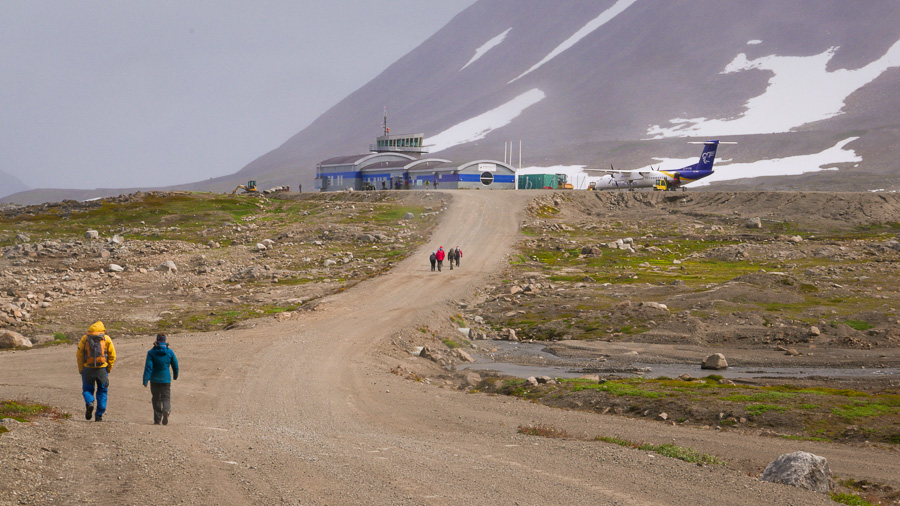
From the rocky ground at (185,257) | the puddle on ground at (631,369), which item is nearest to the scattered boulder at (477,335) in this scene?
the puddle on ground at (631,369)

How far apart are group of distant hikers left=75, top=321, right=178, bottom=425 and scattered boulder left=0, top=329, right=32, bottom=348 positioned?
15.1 meters

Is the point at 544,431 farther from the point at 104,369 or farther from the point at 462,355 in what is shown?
the point at 462,355

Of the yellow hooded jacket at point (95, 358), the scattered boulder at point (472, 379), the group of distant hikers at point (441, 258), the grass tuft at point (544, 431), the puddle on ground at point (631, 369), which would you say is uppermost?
the yellow hooded jacket at point (95, 358)

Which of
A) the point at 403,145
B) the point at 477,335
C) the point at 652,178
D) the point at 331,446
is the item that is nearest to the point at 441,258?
the point at 477,335

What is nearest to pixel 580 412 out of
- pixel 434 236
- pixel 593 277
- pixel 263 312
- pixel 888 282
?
pixel 263 312

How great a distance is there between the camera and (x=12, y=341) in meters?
31.6

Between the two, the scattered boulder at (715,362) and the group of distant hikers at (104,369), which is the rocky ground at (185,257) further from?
the scattered boulder at (715,362)

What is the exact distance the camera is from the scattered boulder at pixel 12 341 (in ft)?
104

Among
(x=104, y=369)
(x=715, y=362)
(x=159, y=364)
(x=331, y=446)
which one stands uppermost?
(x=159, y=364)

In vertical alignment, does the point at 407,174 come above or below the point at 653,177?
above

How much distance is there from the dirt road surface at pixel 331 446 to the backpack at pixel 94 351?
1505 mm

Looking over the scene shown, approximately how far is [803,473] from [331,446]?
10.1m

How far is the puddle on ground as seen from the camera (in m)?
30.7

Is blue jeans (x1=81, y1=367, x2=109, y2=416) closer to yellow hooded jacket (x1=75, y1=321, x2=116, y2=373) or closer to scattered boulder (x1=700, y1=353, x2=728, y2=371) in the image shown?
yellow hooded jacket (x1=75, y1=321, x2=116, y2=373)
